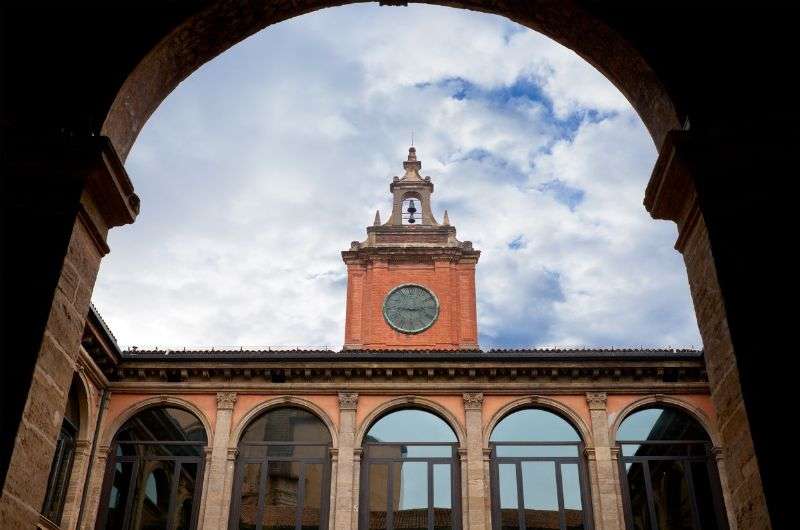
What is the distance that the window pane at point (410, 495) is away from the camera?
16.8 meters

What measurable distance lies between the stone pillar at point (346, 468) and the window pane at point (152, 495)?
3.78 meters

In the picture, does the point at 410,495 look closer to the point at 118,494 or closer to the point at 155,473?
the point at 155,473

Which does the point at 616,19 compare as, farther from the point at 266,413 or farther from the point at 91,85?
the point at 266,413

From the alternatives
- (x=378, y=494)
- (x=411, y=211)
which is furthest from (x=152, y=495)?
(x=411, y=211)

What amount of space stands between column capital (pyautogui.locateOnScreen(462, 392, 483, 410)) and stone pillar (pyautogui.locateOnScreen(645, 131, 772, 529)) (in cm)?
1313

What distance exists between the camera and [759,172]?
15.1 feet

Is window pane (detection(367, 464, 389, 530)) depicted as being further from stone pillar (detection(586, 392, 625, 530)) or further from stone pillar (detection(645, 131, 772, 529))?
stone pillar (detection(645, 131, 772, 529))

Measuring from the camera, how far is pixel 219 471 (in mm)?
17266

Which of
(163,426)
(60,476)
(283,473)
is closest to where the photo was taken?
(60,476)

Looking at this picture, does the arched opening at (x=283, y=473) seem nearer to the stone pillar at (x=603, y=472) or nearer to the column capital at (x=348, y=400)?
the column capital at (x=348, y=400)

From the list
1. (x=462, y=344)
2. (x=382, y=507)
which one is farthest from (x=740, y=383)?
(x=462, y=344)

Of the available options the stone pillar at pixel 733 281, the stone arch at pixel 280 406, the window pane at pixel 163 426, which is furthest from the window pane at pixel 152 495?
the stone pillar at pixel 733 281

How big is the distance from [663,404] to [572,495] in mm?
3026

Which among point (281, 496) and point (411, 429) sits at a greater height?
point (411, 429)
